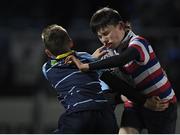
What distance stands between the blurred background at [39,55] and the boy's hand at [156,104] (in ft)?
10.5

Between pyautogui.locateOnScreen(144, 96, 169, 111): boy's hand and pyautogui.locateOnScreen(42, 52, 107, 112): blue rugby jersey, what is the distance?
252mm

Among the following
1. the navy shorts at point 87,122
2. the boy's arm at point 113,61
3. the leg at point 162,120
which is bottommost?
the leg at point 162,120

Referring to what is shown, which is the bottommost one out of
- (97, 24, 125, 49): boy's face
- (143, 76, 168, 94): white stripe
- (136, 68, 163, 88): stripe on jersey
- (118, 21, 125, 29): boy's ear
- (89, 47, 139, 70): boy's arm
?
(143, 76, 168, 94): white stripe

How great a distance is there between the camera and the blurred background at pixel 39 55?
7.69 metres

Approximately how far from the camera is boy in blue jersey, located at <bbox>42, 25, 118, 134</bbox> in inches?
149

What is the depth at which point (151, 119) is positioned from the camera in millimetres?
3982

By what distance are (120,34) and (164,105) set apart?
46cm

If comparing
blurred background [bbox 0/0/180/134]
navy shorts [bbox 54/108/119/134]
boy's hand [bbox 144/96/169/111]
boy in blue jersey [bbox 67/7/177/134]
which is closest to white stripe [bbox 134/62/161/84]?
boy in blue jersey [bbox 67/7/177/134]

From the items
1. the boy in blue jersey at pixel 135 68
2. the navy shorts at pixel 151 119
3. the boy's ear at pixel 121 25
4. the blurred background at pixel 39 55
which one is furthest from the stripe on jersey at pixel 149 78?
the blurred background at pixel 39 55

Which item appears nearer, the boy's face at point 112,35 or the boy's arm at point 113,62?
the boy's arm at point 113,62

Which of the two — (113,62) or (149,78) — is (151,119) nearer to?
(149,78)

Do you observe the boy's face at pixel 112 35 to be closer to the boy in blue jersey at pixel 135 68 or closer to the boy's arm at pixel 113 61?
the boy in blue jersey at pixel 135 68

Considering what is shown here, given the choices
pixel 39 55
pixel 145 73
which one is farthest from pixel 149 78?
pixel 39 55

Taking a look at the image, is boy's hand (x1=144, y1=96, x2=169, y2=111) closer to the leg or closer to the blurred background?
Answer: the leg
